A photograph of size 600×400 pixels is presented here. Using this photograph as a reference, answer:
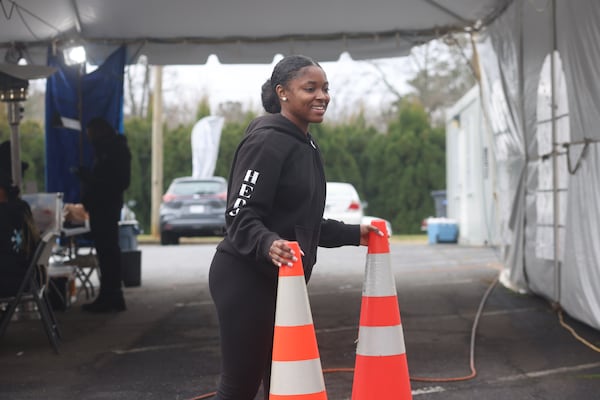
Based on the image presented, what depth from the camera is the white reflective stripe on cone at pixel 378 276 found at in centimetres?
341

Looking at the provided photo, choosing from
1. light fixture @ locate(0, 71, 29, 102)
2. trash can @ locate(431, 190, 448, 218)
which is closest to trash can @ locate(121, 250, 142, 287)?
light fixture @ locate(0, 71, 29, 102)

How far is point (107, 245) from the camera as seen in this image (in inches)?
348

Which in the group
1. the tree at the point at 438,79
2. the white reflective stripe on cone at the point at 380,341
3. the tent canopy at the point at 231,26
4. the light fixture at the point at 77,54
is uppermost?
the tree at the point at 438,79

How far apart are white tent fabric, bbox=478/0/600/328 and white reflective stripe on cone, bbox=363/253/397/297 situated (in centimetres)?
385

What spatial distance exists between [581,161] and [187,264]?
915 cm

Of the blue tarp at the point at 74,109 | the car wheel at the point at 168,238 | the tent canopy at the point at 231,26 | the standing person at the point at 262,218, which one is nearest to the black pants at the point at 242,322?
the standing person at the point at 262,218

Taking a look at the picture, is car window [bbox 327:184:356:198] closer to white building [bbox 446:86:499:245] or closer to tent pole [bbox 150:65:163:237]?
white building [bbox 446:86:499:245]

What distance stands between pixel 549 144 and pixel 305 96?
5841mm

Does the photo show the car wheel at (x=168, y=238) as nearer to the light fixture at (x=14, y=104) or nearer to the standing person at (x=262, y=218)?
the light fixture at (x=14, y=104)

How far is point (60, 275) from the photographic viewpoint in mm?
9117

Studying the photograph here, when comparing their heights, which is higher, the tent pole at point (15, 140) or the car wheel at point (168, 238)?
A: the tent pole at point (15, 140)

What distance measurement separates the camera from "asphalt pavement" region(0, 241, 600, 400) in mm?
5250

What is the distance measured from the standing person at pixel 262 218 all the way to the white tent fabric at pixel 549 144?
4382mm

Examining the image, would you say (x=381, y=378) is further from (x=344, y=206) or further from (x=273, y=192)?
(x=344, y=206)
